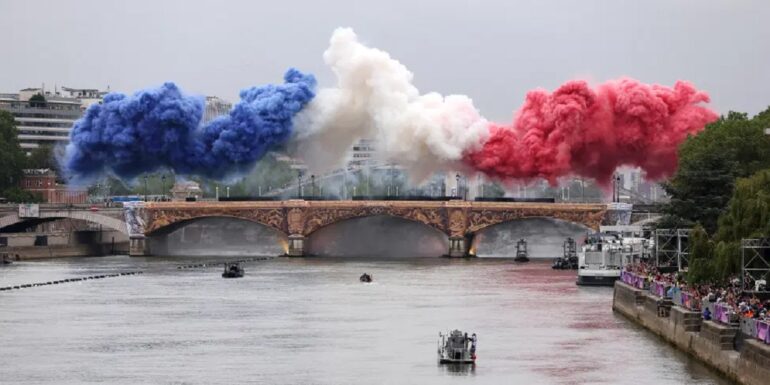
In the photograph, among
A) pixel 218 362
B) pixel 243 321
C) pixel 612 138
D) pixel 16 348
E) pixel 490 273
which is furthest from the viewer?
pixel 612 138

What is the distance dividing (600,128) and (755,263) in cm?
7970

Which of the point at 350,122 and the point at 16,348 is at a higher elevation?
the point at 350,122

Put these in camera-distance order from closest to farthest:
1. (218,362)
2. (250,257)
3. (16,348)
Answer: (218,362) → (16,348) → (250,257)

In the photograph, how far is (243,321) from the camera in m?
99.9

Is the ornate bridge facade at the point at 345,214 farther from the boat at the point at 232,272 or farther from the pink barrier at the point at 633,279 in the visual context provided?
the pink barrier at the point at 633,279

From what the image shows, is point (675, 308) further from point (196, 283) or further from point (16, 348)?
point (196, 283)

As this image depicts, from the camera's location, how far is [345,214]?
575 feet

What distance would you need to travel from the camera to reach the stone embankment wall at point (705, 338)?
62188 mm

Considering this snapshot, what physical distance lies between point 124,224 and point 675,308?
111748 mm

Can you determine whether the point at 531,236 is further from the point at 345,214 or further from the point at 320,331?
the point at 320,331

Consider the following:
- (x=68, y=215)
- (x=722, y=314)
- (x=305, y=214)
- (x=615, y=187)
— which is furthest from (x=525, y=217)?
(x=722, y=314)

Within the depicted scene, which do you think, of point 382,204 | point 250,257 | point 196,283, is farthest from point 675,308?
point 250,257

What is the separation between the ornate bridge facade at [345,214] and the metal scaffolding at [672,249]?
51562 mm

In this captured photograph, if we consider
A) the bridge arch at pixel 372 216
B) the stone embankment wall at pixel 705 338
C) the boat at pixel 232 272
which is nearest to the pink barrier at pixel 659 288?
the stone embankment wall at pixel 705 338
